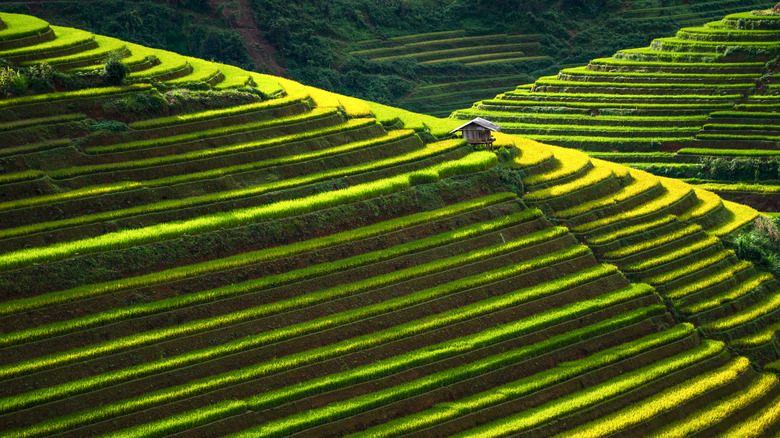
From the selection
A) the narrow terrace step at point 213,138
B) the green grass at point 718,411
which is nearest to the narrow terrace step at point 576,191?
the narrow terrace step at point 213,138

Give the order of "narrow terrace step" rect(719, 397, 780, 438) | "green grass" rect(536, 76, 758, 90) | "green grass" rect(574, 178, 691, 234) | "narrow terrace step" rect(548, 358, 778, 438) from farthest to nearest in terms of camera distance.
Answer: "green grass" rect(536, 76, 758, 90)
"green grass" rect(574, 178, 691, 234)
"narrow terrace step" rect(719, 397, 780, 438)
"narrow terrace step" rect(548, 358, 778, 438)

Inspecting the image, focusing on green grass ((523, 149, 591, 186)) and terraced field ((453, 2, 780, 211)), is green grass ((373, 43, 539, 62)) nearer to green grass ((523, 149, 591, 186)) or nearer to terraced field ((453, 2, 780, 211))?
terraced field ((453, 2, 780, 211))

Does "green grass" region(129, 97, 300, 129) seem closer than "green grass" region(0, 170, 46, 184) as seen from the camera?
No

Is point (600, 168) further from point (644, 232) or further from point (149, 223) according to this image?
point (149, 223)

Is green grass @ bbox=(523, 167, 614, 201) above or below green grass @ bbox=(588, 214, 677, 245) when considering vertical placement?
above

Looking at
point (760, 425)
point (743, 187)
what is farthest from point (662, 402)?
point (743, 187)

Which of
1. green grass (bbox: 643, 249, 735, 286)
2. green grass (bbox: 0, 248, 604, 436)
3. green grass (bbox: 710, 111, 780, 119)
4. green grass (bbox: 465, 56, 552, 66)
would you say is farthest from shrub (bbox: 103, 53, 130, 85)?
green grass (bbox: 465, 56, 552, 66)

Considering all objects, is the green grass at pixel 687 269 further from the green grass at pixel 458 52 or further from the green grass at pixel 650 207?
the green grass at pixel 458 52
